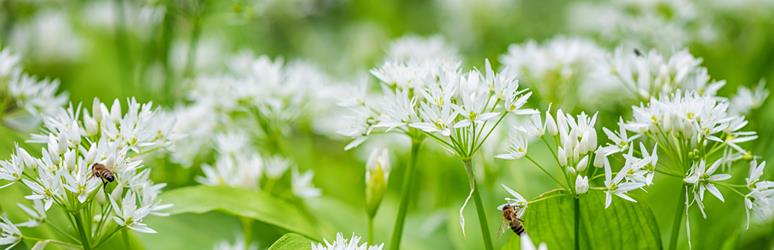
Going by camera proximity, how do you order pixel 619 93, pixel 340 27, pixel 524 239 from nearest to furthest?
pixel 524 239, pixel 619 93, pixel 340 27

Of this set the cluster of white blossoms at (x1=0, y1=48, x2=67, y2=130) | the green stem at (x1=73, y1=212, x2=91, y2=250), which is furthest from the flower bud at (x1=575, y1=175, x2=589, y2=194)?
the cluster of white blossoms at (x1=0, y1=48, x2=67, y2=130)

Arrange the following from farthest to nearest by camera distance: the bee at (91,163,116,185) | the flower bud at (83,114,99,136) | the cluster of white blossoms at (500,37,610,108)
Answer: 1. the cluster of white blossoms at (500,37,610,108)
2. the flower bud at (83,114,99,136)
3. the bee at (91,163,116,185)

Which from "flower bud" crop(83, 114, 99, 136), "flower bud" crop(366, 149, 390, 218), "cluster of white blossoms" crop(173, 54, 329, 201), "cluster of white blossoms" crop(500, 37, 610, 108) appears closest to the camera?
"flower bud" crop(83, 114, 99, 136)

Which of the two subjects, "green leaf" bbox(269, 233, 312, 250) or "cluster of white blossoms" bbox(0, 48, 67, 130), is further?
"cluster of white blossoms" bbox(0, 48, 67, 130)

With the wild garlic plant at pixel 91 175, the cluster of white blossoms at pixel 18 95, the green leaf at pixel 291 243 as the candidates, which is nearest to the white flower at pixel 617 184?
the green leaf at pixel 291 243

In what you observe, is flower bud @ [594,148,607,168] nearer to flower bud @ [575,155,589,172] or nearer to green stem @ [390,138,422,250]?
flower bud @ [575,155,589,172]

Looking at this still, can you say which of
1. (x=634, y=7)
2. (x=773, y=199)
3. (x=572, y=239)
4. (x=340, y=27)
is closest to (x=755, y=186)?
(x=773, y=199)

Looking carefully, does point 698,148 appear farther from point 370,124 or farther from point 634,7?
point 634,7

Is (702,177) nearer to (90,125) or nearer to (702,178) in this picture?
(702,178)

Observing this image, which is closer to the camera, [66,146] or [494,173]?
[66,146]
